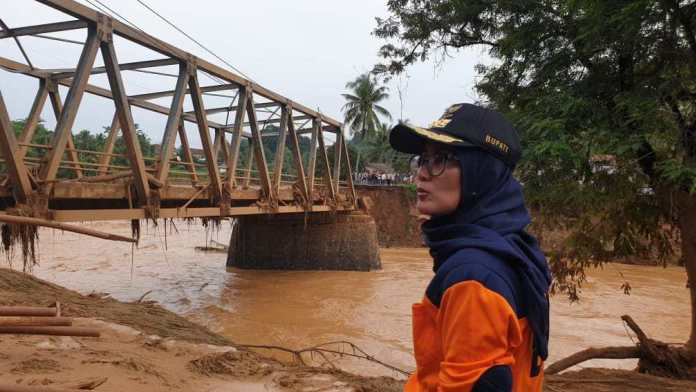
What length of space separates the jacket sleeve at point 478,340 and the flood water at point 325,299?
6.41 metres

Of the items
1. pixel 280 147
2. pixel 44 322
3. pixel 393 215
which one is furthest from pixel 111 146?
pixel 393 215

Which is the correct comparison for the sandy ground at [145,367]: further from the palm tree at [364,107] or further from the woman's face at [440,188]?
the palm tree at [364,107]

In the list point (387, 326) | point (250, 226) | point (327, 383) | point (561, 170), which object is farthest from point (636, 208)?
point (250, 226)

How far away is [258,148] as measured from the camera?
11352 millimetres

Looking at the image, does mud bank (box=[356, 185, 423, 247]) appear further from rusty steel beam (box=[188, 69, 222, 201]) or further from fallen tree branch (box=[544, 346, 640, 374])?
fallen tree branch (box=[544, 346, 640, 374])

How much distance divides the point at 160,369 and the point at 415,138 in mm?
3794

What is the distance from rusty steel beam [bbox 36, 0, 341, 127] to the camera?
577cm

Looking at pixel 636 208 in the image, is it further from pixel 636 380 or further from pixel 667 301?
pixel 667 301

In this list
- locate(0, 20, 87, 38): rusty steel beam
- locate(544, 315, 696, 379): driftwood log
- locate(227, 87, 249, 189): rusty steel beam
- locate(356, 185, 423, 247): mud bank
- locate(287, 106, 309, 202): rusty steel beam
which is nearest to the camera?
locate(544, 315, 696, 379): driftwood log

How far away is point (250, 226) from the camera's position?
1856 cm

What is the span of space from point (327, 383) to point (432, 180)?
11.9ft

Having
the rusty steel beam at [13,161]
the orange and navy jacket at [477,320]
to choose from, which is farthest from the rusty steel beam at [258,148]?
the orange and navy jacket at [477,320]

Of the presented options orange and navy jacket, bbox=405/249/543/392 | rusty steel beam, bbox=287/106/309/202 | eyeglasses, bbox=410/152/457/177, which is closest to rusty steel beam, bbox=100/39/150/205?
rusty steel beam, bbox=287/106/309/202

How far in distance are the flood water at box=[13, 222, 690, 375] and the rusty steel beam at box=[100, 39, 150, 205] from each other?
12.3 ft
